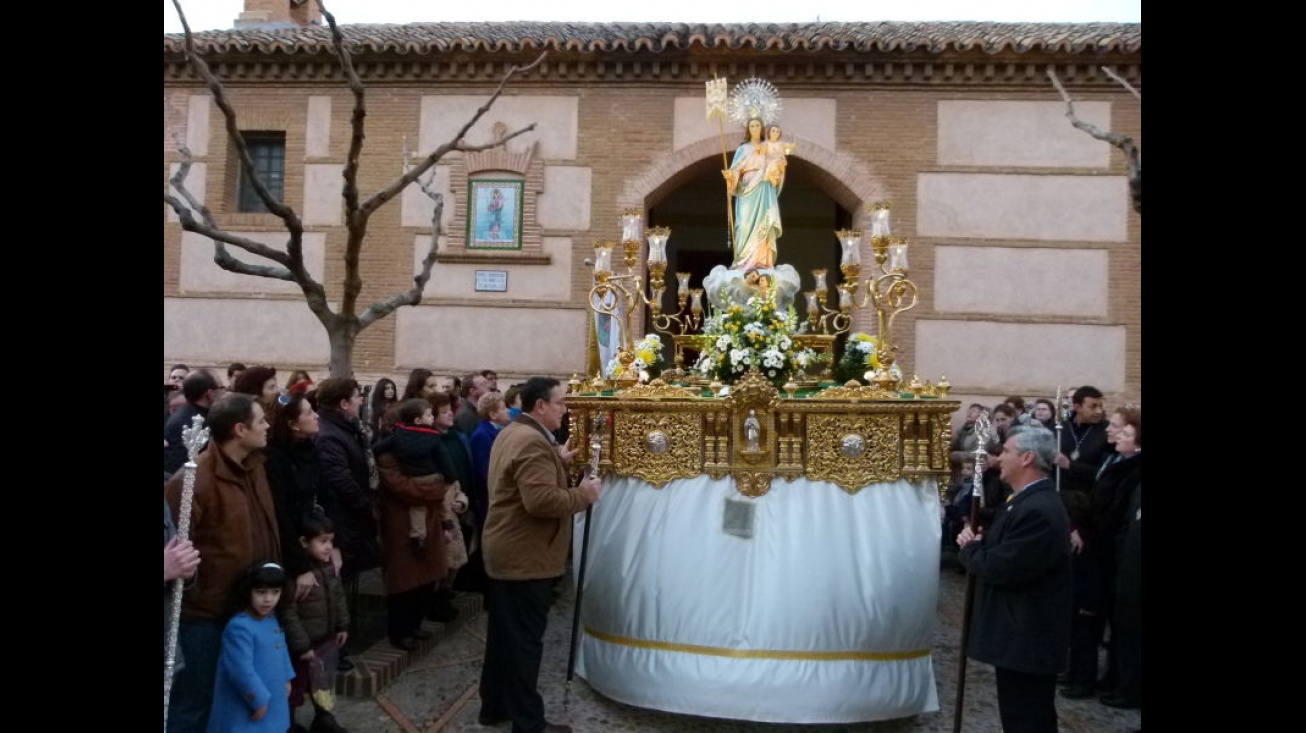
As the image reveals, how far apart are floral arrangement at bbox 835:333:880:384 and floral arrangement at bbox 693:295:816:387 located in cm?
32

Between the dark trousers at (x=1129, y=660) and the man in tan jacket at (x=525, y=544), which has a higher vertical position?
the man in tan jacket at (x=525, y=544)

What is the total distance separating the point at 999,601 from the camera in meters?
4.02

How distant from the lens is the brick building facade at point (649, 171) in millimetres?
12695

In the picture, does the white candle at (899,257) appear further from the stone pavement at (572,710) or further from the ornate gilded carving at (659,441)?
the stone pavement at (572,710)

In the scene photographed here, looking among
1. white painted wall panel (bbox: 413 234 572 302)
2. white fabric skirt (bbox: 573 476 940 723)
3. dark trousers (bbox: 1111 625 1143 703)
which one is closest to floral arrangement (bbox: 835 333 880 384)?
white fabric skirt (bbox: 573 476 940 723)

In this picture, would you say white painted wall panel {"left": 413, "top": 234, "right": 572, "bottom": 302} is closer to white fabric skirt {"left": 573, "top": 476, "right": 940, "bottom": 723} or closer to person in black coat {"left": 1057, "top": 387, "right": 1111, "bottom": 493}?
person in black coat {"left": 1057, "top": 387, "right": 1111, "bottom": 493}

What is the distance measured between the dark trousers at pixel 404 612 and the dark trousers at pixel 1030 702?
12.0 feet

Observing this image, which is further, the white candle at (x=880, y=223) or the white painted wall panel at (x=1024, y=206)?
the white painted wall panel at (x=1024, y=206)

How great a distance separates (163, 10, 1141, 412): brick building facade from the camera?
41.7 feet

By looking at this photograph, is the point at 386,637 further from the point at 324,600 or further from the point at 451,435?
→ the point at 324,600

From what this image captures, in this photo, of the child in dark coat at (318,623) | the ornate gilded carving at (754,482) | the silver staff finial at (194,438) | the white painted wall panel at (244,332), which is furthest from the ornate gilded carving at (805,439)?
the white painted wall panel at (244,332)

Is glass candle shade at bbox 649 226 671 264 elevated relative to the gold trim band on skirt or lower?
elevated

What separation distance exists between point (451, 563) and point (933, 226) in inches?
358
